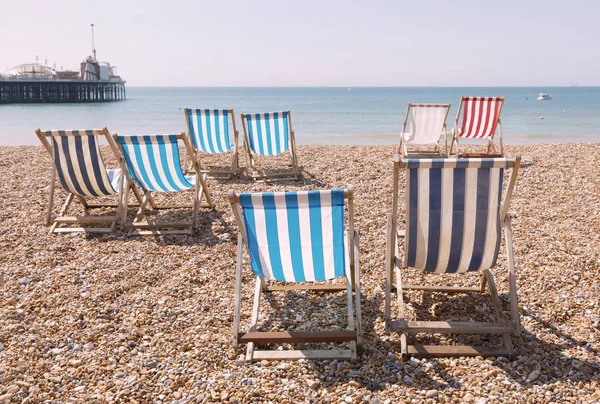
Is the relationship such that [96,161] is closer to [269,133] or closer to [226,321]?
[226,321]

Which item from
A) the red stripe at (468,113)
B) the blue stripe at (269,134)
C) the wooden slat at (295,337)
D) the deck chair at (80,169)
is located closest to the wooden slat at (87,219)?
the deck chair at (80,169)

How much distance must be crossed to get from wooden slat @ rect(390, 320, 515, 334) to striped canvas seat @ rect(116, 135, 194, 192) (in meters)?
2.78

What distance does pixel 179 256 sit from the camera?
409 cm

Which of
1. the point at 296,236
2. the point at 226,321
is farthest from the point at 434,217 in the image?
the point at 226,321

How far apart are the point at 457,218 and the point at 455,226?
45 mm

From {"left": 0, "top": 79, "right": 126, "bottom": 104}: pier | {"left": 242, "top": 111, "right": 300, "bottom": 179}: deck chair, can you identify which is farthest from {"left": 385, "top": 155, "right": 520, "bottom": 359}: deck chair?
{"left": 0, "top": 79, "right": 126, "bottom": 104}: pier

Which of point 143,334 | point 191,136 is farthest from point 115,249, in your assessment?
point 191,136

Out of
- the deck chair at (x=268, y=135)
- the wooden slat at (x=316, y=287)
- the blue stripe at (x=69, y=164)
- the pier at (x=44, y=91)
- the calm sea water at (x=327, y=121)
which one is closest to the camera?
the wooden slat at (x=316, y=287)

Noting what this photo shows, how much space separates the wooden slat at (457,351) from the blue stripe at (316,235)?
0.62 m

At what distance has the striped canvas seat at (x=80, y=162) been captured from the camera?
456cm

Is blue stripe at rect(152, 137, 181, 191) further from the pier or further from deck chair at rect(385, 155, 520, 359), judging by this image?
the pier

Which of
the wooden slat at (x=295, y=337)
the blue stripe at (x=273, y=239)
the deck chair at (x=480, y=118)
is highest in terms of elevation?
the deck chair at (x=480, y=118)

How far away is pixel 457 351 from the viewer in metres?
2.60

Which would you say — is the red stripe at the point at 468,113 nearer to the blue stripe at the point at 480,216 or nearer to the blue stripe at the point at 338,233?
the blue stripe at the point at 480,216
